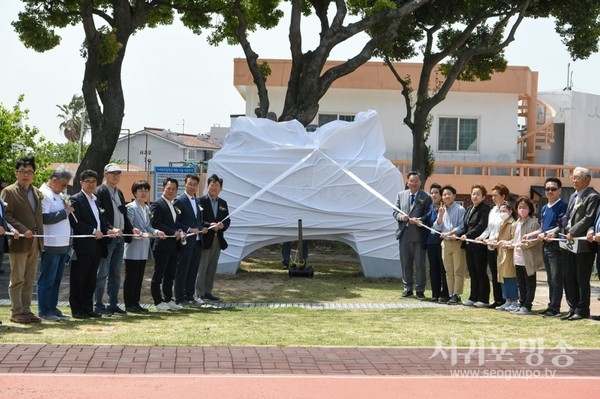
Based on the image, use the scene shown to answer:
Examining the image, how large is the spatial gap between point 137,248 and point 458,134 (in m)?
25.6

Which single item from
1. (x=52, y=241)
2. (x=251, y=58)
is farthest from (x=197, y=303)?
(x=251, y=58)

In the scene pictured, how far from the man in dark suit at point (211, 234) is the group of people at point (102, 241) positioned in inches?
0.6

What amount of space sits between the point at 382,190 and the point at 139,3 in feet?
22.8

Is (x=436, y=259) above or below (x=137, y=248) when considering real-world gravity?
below

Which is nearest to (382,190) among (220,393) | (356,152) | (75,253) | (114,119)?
(356,152)

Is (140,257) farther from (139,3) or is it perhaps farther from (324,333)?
(139,3)

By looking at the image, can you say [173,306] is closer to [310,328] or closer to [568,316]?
[310,328]

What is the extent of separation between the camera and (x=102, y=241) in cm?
1216

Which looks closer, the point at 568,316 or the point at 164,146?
the point at 568,316

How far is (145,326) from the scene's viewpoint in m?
→ 11.1

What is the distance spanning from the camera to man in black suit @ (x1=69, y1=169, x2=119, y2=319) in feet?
39.0

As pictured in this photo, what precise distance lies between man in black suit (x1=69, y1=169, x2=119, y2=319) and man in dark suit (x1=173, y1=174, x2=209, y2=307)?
5.46ft

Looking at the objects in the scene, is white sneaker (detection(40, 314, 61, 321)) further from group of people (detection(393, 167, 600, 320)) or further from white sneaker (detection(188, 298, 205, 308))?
group of people (detection(393, 167, 600, 320))

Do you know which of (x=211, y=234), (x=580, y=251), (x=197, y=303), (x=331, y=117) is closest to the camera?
(x=580, y=251)
